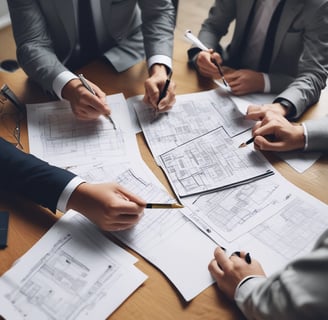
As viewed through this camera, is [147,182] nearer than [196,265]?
No

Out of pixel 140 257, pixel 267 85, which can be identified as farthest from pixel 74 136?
pixel 267 85

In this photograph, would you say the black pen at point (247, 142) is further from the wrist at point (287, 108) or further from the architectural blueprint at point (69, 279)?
the architectural blueprint at point (69, 279)

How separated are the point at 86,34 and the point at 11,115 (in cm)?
46

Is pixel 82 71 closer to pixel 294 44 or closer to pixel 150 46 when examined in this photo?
pixel 150 46

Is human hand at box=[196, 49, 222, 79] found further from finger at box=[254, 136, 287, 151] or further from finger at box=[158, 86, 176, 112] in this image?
finger at box=[254, 136, 287, 151]

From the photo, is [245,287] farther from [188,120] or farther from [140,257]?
[188,120]

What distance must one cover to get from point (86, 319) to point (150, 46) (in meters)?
0.89

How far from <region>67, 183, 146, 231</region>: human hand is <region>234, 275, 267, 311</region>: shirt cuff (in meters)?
0.25

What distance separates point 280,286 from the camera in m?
0.64

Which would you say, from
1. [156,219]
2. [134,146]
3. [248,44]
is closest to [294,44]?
[248,44]

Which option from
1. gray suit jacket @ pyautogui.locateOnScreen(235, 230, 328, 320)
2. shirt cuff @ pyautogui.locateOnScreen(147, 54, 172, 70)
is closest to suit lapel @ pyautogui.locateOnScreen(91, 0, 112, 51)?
shirt cuff @ pyautogui.locateOnScreen(147, 54, 172, 70)

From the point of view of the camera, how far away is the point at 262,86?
3.95 feet

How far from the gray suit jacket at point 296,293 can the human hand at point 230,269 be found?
0.04m

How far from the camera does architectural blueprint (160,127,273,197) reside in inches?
36.2
